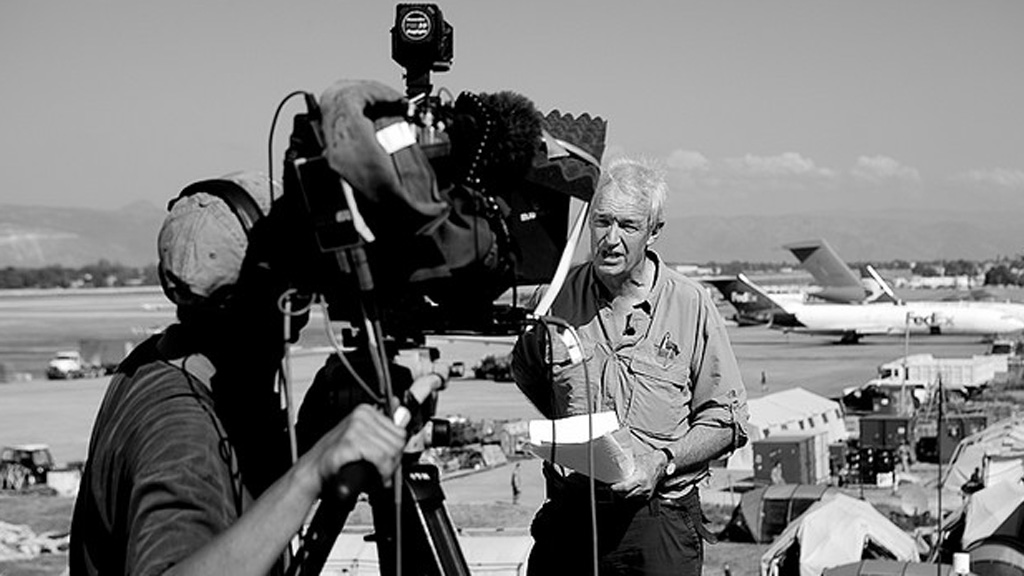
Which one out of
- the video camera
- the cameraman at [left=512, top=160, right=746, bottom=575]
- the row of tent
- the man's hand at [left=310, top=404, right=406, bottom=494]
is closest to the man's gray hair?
the cameraman at [left=512, top=160, right=746, bottom=575]

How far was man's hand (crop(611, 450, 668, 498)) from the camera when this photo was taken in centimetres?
371

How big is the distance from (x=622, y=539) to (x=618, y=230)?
0.93 m

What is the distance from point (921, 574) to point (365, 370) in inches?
430

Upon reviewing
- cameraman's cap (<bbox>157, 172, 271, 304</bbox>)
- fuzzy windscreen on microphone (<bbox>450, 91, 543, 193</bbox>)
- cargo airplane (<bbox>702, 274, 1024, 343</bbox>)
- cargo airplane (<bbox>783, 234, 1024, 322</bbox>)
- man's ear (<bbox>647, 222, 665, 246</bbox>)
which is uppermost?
fuzzy windscreen on microphone (<bbox>450, 91, 543, 193</bbox>)

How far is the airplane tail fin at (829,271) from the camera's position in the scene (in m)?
71.1

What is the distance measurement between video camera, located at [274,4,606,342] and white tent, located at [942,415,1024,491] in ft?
64.3

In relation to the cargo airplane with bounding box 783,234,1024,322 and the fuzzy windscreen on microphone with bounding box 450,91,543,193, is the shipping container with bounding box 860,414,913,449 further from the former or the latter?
the cargo airplane with bounding box 783,234,1024,322

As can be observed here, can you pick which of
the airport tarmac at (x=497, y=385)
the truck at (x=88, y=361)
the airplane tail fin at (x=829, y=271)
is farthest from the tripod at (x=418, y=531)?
the airplane tail fin at (x=829, y=271)

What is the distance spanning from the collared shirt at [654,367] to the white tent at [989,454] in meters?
18.1

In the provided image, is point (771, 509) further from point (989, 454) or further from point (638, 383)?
point (638, 383)

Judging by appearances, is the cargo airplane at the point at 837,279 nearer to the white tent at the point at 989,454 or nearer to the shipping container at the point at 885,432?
the shipping container at the point at 885,432

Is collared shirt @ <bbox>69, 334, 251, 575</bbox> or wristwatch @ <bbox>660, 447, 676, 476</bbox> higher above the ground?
collared shirt @ <bbox>69, 334, 251, 575</bbox>

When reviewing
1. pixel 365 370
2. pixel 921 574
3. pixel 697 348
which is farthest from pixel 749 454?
pixel 365 370

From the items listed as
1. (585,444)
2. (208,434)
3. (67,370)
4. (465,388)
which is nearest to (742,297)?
(465,388)
